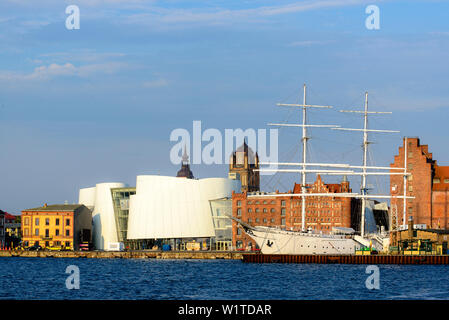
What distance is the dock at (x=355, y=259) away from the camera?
8431 centimetres

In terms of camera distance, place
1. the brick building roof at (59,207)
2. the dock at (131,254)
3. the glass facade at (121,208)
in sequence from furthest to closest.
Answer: the glass facade at (121,208) → the brick building roof at (59,207) → the dock at (131,254)

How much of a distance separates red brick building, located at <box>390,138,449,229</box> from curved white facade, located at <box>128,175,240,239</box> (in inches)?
1297

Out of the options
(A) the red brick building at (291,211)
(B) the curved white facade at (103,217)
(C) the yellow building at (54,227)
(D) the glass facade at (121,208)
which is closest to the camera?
(C) the yellow building at (54,227)

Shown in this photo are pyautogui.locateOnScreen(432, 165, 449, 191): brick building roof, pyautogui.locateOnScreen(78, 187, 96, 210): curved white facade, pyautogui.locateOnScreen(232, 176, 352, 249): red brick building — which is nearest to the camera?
pyautogui.locateOnScreen(432, 165, 449, 191): brick building roof

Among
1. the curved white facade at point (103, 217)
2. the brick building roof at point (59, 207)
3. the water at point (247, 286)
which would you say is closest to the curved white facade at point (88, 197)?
the curved white facade at point (103, 217)

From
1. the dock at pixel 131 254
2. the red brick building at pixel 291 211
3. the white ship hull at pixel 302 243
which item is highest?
the red brick building at pixel 291 211

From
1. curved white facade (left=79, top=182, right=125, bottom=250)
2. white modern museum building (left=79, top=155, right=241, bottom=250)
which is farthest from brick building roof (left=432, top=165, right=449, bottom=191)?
curved white facade (left=79, top=182, right=125, bottom=250)

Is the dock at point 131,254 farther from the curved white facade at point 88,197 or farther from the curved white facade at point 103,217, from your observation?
the curved white facade at point 88,197

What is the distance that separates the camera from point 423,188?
123 metres

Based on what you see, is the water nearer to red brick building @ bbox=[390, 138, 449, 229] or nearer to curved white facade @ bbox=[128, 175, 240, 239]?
red brick building @ bbox=[390, 138, 449, 229]

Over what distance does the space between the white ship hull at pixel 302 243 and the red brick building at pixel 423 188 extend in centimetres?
2707

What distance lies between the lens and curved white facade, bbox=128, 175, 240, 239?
131m

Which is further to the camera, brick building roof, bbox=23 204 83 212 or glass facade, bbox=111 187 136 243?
glass facade, bbox=111 187 136 243
